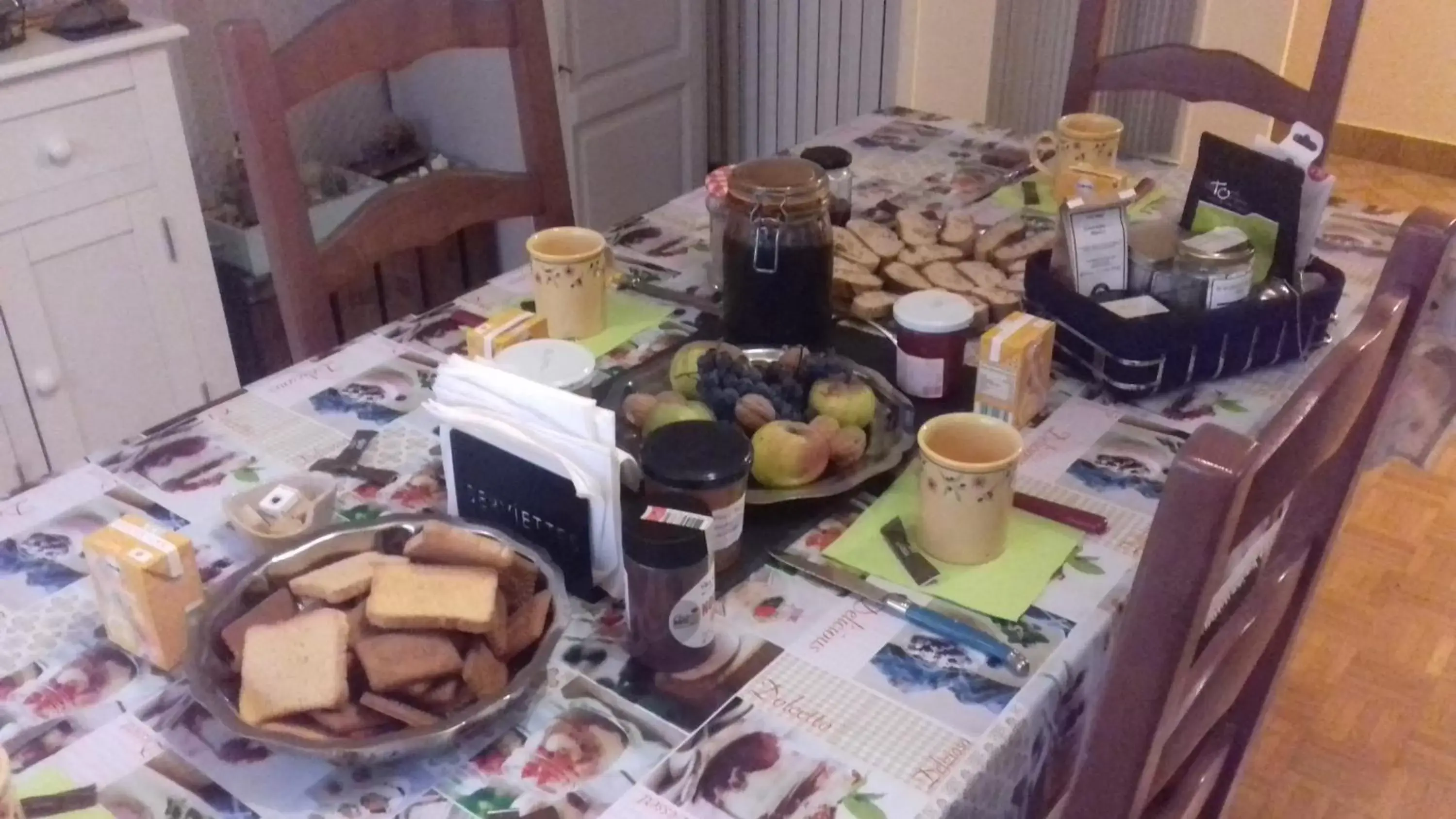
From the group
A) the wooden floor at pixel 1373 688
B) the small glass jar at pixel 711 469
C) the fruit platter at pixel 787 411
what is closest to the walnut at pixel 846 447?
the fruit platter at pixel 787 411

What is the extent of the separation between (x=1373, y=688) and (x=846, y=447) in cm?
128

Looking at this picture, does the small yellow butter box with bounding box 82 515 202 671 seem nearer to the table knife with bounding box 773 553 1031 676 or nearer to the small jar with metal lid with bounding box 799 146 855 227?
the table knife with bounding box 773 553 1031 676

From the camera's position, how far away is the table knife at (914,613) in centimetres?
79

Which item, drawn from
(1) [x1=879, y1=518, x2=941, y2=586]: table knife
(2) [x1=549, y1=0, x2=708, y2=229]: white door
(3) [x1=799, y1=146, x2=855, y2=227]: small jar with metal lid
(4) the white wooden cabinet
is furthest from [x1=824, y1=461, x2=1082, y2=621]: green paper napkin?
(2) [x1=549, y1=0, x2=708, y2=229]: white door

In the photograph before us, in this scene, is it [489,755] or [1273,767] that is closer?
[489,755]

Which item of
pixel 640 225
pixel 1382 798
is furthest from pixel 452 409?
pixel 1382 798

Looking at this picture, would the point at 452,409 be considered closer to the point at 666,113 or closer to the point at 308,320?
the point at 308,320

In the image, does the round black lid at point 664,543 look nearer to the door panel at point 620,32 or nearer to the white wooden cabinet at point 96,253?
the white wooden cabinet at point 96,253

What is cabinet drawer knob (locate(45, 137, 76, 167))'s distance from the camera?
1717 mm

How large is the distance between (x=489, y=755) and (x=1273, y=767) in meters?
1.33

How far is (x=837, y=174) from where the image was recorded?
53.1 inches

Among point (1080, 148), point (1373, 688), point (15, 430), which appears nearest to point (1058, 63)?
point (1080, 148)

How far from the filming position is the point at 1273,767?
1666 millimetres

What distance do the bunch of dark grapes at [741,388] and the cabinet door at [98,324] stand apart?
1.25m
